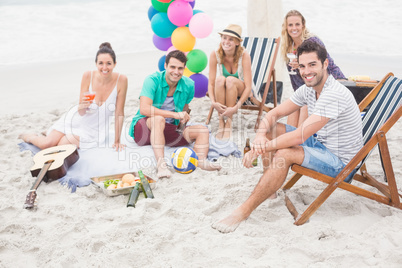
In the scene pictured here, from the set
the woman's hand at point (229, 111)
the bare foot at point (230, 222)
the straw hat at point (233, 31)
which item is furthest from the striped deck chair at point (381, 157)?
the straw hat at point (233, 31)

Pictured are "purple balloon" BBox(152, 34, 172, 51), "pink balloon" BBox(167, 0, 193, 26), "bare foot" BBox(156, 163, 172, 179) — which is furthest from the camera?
"purple balloon" BBox(152, 34, 172, 51)

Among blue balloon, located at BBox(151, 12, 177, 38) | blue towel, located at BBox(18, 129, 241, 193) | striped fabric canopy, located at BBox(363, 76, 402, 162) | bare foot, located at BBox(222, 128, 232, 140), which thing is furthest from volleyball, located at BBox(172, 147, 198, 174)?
blue balloon, located at BBox(151, 12, 177, 38)

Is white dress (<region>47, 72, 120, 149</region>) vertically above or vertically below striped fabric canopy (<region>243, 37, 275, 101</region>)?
below

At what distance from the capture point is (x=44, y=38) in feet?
41.4

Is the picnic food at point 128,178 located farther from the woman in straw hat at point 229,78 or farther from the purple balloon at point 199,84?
the purple balloon at point 199,84

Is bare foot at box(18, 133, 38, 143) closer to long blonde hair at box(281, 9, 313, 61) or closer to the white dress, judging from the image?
the white dress

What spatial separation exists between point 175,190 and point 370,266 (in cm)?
163

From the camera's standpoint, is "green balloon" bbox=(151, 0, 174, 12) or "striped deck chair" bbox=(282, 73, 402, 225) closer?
"striped deck chair" bbox=(282, 73, 402, 225)

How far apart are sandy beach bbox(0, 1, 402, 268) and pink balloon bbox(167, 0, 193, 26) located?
7.42ft

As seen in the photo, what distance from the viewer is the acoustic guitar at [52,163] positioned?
3258mm

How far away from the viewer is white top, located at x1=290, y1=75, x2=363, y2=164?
2447 mm

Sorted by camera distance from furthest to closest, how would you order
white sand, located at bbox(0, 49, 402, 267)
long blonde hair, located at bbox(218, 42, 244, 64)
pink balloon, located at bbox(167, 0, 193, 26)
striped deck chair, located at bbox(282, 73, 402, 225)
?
1. pink balloon, located at bbox(167, 0, 193, 26)
2. long blonde hair, located at bbox(218, 42, 244, 64)
3. striped deck chair, located at bbox(282, 73, 402, 225)
4. white sand, located at bbox(0, 49, 402, 267)

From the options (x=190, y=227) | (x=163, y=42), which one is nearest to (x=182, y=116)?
(x=190, y=227)

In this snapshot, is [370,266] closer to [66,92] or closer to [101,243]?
[101,243]
